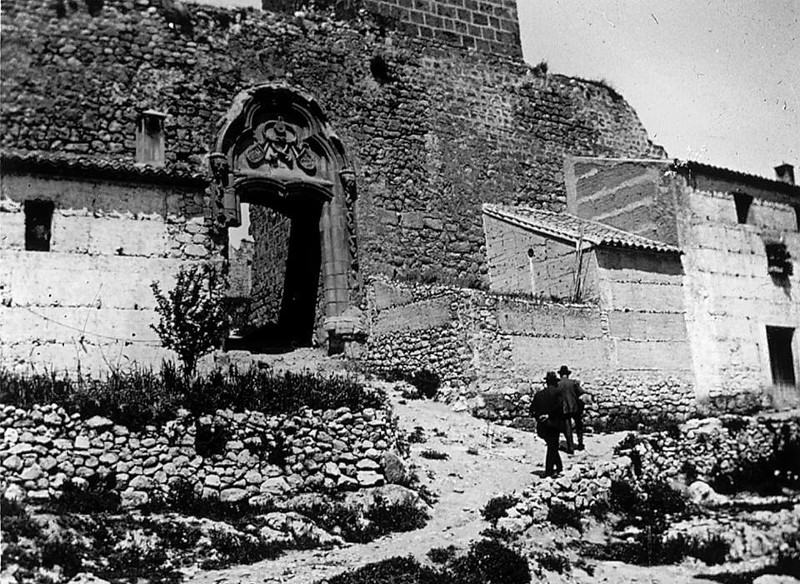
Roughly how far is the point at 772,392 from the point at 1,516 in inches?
719

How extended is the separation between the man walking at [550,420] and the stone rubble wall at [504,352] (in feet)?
9.36

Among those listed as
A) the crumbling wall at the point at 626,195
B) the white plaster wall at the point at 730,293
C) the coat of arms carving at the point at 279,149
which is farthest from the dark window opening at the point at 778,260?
the coat of arms carving at the point at 279,149

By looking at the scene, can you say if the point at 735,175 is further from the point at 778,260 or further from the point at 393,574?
the point at 393,574

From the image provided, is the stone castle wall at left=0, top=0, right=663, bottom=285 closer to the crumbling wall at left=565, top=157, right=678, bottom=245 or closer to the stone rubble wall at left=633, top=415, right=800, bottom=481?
the crumbling wall at left=565, top=157, right=678, bottom=245

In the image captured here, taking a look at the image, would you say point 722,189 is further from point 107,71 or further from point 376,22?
point 107,71

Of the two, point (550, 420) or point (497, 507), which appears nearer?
point (497, 507)

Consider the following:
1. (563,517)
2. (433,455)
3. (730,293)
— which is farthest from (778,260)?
(563,517)

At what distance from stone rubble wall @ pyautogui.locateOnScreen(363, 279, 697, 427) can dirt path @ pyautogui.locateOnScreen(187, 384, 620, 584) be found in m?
0.82

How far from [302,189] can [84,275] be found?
240 inches

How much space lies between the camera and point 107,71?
19.4 metres

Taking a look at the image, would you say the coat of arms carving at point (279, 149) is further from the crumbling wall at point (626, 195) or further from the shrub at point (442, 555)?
the shrub at point (442, 555)

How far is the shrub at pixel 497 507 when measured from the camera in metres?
12.1

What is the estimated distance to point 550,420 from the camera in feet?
47.0

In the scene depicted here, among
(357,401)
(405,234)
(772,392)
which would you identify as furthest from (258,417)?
(772,392)
